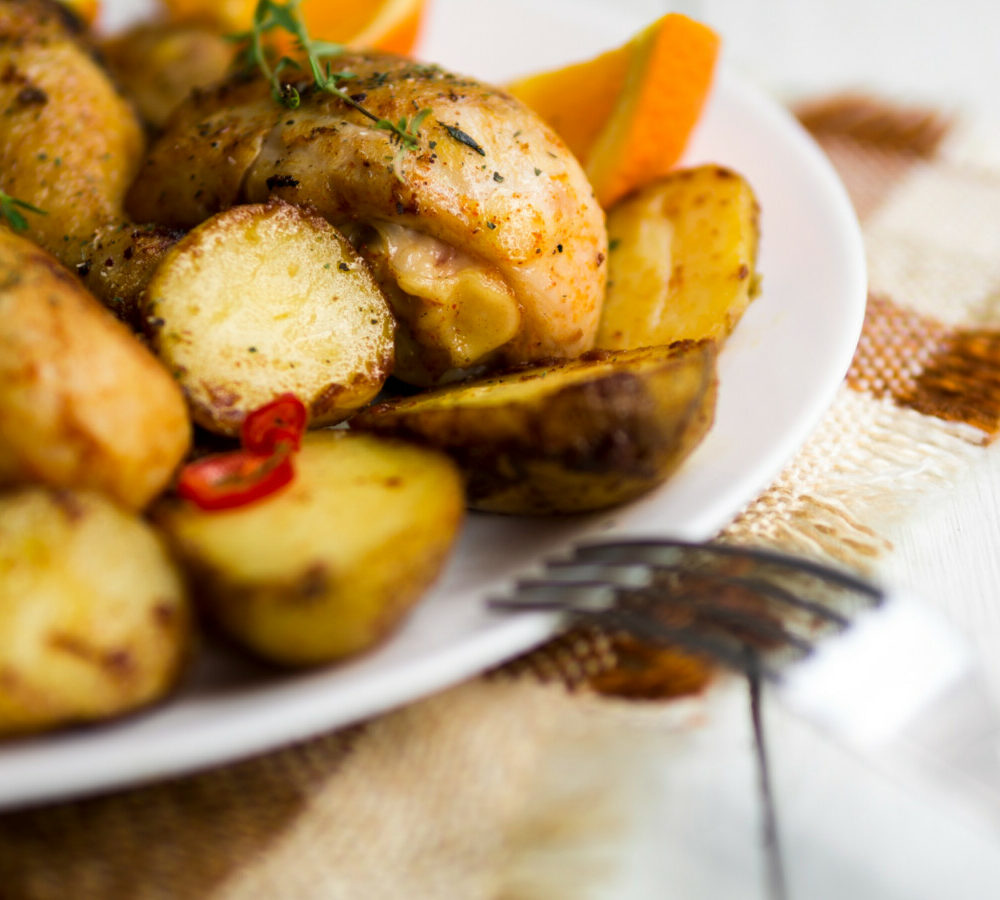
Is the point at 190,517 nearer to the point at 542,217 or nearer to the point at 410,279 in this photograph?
the point at 410,279

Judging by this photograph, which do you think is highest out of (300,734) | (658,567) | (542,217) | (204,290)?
(542,217)

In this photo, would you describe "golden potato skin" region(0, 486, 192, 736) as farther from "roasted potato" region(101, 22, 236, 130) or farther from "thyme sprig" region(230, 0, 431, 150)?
"roasted potato" region(101, 22, 236, 130)

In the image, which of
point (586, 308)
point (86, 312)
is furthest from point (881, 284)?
point (86, 312)

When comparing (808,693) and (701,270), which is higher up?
(701,270)

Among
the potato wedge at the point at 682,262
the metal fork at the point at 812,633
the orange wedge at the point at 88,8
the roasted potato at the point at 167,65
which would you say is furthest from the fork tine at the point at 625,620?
the orange wedge at the point at 88,8

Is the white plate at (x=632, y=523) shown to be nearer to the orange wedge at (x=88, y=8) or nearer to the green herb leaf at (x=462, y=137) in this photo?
the green herb leaf at (x=462, y=137)
